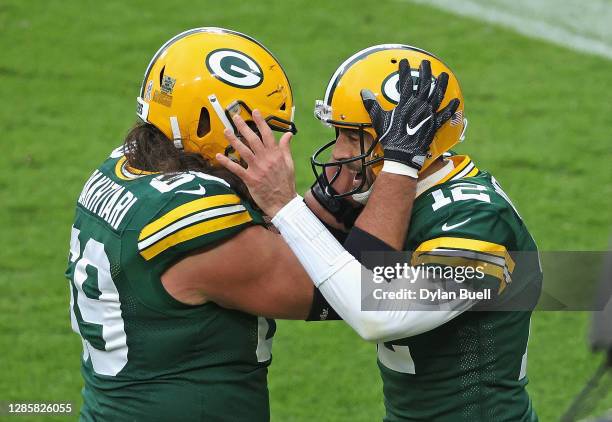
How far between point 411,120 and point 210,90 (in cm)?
71

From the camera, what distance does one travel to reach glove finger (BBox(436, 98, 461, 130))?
11.5 ft

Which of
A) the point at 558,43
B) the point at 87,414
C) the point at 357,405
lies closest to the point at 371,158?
the point at 87,414

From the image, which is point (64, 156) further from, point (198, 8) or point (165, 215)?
point (165, 215)

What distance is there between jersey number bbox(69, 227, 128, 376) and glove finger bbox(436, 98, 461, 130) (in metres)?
1.16

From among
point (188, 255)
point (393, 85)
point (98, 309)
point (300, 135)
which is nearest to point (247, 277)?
point (188, 255)

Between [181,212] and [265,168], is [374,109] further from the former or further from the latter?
[181,212]

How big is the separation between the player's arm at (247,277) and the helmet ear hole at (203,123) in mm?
482

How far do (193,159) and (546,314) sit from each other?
132 inches

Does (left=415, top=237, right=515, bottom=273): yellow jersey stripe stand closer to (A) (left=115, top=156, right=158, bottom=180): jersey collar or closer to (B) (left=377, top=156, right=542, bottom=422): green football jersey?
(B) (left=377, top=156, right=542, bottom=422): green football jersey

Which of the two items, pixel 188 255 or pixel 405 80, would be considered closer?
pixel 188 255

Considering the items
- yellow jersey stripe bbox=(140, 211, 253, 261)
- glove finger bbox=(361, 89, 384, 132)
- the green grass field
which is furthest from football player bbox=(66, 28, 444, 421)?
the green grass field

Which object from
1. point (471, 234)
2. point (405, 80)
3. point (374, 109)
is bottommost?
point (471, 234)

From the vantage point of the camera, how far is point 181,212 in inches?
130

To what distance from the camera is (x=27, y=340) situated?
20.3 ft
